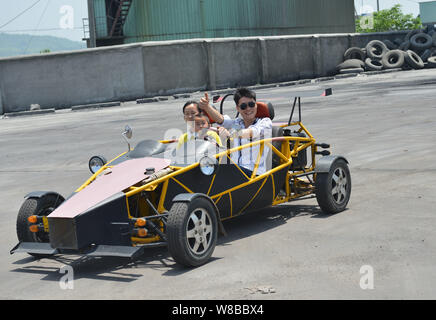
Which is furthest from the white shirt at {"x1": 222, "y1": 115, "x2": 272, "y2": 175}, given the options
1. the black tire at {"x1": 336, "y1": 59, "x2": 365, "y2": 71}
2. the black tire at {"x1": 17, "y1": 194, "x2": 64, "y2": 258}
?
the black tire at {"x1": 336, "y1": 59, "x2": 365, "y2": 71}

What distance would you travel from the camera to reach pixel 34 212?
6.26 m

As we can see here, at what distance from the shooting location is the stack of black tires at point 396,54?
123ft

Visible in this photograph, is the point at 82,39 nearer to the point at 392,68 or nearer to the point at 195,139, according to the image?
the point at 392,68

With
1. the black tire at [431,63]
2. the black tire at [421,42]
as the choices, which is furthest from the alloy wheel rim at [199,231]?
the black tire at [421,42]

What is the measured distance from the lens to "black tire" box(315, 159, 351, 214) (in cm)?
718

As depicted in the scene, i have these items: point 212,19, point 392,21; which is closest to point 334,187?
point 212,19

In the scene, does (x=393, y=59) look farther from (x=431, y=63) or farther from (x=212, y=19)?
(x=212, y=19)

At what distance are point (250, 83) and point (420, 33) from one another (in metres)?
12.8

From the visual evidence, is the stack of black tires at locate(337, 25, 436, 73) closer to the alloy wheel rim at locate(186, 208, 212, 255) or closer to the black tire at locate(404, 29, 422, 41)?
the black tire at locate(404, 29, 422, 41)

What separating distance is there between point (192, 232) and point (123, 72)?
82.9 ft

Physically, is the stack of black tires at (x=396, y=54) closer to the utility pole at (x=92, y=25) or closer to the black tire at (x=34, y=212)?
the utility pole at (x=92, y=25)

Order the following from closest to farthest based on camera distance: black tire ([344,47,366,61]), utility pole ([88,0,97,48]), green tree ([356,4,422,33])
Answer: black tire ([344,47,366,61]), utility pole ([88,0,97,48]), green tree ([356,4,422,33])

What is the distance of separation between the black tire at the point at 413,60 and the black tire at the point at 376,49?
5.00 ft

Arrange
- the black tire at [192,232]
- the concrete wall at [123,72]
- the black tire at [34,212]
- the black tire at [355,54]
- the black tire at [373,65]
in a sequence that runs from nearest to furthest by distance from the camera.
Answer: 1. the black tire at [192,232]
2. the black tire at [34,212]
3. the concrete wall at [123,72]
4. the black tire at [373,65]
5. the black tire at [355,54]
